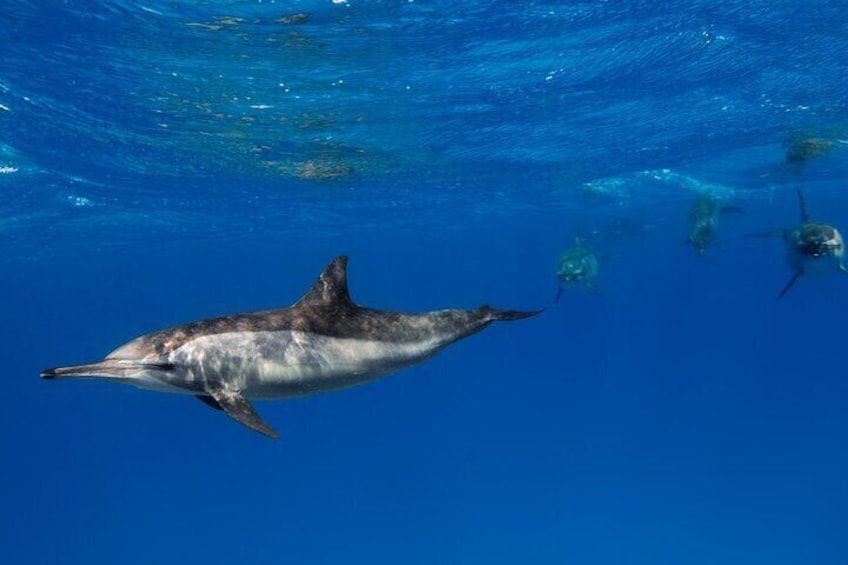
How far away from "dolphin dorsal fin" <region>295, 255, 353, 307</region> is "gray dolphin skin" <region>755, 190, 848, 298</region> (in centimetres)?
1174

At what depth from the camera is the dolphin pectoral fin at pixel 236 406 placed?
19.2ft

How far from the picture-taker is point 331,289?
7191mm

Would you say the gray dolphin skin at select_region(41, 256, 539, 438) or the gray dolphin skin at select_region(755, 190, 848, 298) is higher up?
the gray dolphin skin at select_region(755, 190, 848, 298)

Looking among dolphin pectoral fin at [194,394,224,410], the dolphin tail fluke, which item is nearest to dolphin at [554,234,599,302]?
the dolphin tail fluke

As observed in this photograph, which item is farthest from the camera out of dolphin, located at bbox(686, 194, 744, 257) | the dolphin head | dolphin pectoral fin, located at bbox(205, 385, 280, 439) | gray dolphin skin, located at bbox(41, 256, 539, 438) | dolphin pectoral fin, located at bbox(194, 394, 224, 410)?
dolphin, located at bbox(686, 194, 744, 257)

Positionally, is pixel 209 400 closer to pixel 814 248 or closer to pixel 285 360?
pixel 285 360

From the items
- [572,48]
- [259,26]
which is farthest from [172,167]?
[572,48]

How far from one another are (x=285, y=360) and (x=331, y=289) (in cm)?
96

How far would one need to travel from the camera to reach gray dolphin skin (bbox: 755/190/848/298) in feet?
48.2

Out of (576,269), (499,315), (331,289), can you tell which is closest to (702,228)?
(576,269)

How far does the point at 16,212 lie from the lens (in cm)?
3344

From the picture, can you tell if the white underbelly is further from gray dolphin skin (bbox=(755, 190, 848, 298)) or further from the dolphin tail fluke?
gray dolphin skin (bbox=(755, 190, 848, 298))

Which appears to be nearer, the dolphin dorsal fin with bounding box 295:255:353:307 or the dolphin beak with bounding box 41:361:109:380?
the dolphin beak with bounding box 41:361:109:380

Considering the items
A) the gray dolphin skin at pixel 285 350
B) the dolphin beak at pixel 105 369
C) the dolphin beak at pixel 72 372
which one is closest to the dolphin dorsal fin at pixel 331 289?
the gray dolphin skin at pixel 285 350
